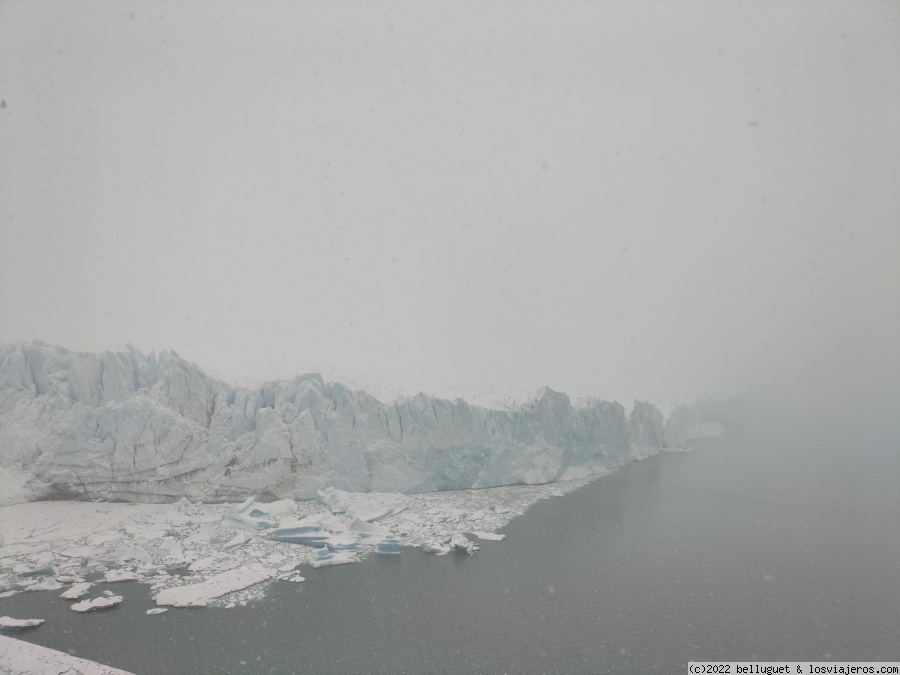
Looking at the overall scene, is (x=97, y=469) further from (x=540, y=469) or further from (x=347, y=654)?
(x=540, y=469)

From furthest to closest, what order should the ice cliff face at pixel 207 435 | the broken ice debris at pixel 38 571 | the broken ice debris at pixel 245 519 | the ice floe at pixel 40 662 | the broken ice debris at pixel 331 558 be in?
the ice cliff face at pixel 207 435, the broken ice debris at pixel 245 519, the broken ice debris at pixel 331 558, the broken ice debris at pixel 38 571, the ice floe at pixel 40 662

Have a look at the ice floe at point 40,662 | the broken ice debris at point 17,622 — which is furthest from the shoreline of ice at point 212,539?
the ice floe at point 40,662

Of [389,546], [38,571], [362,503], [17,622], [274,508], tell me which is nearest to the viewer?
[17,622]

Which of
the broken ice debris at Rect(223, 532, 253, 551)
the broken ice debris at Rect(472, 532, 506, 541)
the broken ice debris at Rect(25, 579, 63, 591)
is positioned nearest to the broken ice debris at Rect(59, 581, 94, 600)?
the broken ice debris at Rect(25, 579, 63, 591)

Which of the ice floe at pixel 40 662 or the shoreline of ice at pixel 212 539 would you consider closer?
the ice floe at pixel 40 662

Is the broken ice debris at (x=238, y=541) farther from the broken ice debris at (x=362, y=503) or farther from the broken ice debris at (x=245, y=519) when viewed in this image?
the broken ice debris at (x=362, y=503)

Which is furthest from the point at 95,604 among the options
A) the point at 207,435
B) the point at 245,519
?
the point at 207,435

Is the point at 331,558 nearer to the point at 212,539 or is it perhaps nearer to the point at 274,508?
the point at 212,539

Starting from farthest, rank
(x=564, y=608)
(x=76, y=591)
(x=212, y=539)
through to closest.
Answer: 1. (x=212, y=539)
2. (x=564, y=608)
3. (x=76, y=591)
